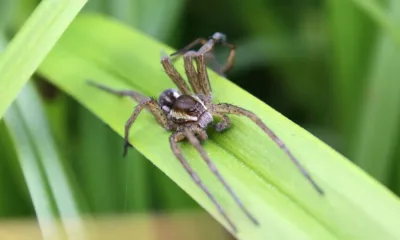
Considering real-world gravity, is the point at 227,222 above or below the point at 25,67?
below

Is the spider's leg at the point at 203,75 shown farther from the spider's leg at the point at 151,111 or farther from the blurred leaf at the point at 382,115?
the blurred leaf at the point at 382,115

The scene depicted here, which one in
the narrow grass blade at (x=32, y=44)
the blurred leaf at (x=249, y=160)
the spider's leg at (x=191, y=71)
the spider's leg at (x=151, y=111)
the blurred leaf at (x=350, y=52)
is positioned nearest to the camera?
the blurred leaf at (x=249, y=160)

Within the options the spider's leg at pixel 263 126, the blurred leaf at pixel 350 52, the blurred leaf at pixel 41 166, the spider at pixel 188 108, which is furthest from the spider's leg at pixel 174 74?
the blurred leaf at pixel 350 52

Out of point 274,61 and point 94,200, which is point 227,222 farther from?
point 274,61

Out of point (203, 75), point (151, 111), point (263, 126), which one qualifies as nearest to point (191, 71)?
point (203, 75)

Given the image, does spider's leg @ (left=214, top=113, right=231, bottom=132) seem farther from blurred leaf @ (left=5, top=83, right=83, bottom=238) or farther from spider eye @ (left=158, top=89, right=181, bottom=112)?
blurred leaf @ (left=5, top=83, right=83, bottom=238)

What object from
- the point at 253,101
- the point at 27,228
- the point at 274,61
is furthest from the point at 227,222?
the point at 274,61

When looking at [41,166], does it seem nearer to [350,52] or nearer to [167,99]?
[167,99]
